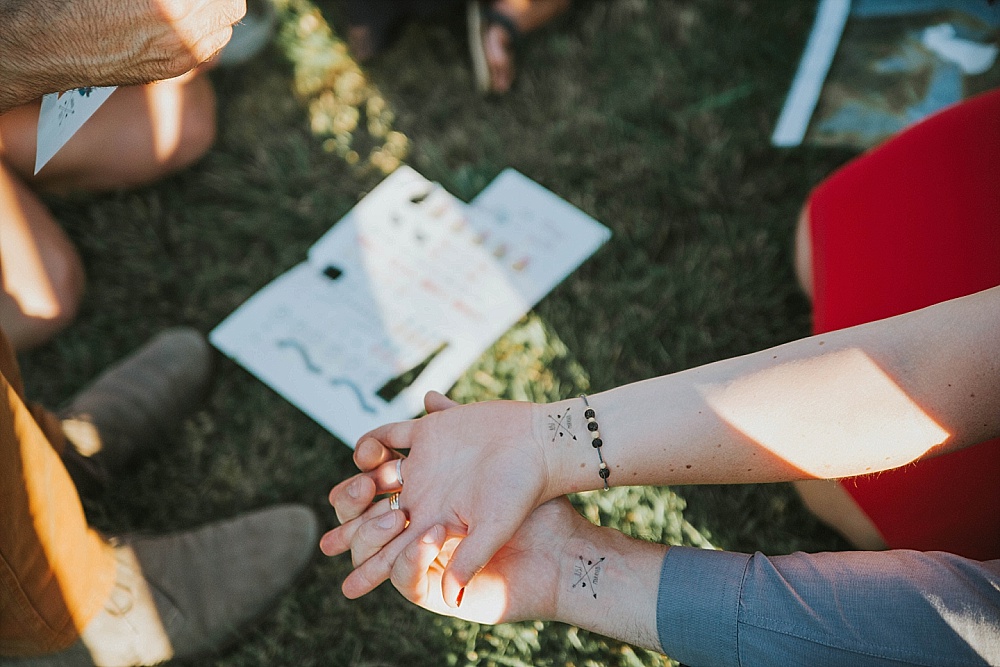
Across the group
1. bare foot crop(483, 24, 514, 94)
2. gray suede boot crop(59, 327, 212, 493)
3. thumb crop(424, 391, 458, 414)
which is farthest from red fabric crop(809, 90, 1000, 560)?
gray suede boot crop(59, 327, 212, 493)

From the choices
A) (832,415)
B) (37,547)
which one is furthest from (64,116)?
(832,415)

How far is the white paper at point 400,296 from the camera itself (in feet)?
5.81

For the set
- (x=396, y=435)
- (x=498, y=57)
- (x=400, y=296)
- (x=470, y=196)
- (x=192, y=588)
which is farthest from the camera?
(x=498, y=57)

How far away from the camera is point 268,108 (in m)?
2.26

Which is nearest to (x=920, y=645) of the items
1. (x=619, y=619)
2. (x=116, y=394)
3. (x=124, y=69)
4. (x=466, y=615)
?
(x=619, y=619)

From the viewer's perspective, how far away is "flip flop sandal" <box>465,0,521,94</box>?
2.21m

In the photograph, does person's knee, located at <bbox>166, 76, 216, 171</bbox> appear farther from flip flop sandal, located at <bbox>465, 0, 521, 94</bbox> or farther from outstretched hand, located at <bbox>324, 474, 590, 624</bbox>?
outstretched hand, located at <bbox>324, 474, 590, 624</bbox>

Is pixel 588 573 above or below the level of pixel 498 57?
below

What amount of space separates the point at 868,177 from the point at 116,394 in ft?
5.48

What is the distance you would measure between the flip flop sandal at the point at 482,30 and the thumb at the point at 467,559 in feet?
4.95

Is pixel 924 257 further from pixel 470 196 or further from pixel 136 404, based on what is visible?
pixel 136 404

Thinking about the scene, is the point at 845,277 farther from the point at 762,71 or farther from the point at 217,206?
the point at 217,206

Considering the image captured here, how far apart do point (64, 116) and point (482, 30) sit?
137 centimetres

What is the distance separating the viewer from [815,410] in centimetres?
111
